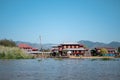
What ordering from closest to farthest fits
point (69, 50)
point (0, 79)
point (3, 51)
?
point (0, 79) → point (3, 51) → point (69, 50)

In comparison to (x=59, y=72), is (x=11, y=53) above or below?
above

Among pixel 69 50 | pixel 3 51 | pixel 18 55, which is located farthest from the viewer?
pixel 69 50

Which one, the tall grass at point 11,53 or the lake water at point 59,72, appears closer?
the lake water at point 59,72

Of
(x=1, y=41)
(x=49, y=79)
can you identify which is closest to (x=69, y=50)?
(x=1, y=41)

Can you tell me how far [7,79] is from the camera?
74.4 feet

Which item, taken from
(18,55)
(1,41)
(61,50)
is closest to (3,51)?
(18,55)

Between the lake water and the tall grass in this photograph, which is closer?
the lake water

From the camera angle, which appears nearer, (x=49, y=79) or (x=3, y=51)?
(x=49, y=79)

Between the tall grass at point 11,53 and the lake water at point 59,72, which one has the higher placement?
the tall grass at point 11,53

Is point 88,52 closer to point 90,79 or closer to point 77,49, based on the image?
point 77,49

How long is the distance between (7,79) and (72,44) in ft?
298

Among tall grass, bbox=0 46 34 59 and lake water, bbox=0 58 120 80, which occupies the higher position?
tall grass, bbox=0 46 34 59

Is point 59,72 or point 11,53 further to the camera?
point 11,53

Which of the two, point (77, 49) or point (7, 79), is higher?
point (77, 49)
